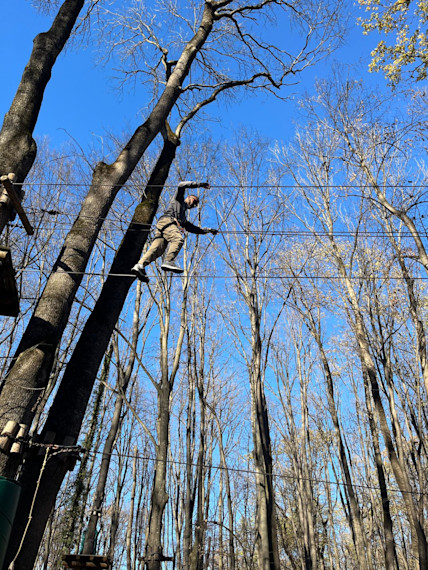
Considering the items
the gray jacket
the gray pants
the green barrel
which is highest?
the gray jacket

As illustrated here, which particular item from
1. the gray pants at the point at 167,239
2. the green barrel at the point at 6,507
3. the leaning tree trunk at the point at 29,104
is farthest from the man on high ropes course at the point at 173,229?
the green barrel at the point at 6,507

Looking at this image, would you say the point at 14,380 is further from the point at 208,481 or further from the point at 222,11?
the point at 208,481

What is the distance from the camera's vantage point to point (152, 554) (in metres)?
6.70

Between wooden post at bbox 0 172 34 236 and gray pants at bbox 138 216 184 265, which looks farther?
gray pants at bbox 138 216 184 265

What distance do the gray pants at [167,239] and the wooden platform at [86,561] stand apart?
16.0 feet

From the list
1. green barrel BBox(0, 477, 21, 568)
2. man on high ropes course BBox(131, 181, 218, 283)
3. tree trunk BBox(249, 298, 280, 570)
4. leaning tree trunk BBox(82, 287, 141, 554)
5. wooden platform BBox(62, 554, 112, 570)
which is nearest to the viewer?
green barrel BBox(0, 477, 21, 568)

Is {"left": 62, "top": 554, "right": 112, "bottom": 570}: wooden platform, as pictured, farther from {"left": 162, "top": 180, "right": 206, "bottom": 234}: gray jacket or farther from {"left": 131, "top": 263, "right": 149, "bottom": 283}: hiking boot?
{"left": 162, "top": 180, "right": 206, "bottom": 234}: gray jacket

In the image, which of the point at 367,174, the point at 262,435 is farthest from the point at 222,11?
the point at 262,435

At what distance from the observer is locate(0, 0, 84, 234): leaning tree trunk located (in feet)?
14.0

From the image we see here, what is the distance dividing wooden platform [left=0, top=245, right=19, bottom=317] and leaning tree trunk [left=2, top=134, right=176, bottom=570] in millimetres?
727

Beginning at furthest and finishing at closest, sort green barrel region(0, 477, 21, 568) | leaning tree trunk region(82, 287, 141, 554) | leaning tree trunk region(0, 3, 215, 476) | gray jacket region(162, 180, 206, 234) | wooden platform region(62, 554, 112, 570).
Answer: leaning tree trunk region(82, 287, 141, 554)
wooden platform region(62, 554, 112, 570)
gray jacket region(162, 180, 206, 234)
leaning tree trunk region(0, 3, 215, 476)
green barrel region(0, 477, 21, 568)

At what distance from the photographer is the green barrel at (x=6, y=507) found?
112 inches

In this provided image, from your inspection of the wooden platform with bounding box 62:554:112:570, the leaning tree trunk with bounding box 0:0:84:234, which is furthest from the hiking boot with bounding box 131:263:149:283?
the wooden platform with bounding box 62:554:112:570

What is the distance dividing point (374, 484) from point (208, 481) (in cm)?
731
